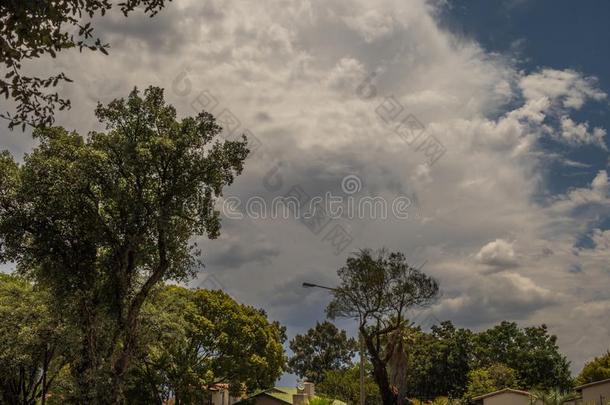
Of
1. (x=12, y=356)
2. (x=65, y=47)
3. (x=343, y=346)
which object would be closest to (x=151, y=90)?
(x=65, y=47)

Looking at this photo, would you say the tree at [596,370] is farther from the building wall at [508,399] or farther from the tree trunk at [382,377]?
the tree trunk at [382,377]

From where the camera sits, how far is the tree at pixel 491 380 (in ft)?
234

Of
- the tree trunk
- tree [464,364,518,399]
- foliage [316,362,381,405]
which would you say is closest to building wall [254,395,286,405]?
the tree trunk

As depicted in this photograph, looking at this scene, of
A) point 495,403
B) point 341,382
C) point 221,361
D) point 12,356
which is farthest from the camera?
point 341,382

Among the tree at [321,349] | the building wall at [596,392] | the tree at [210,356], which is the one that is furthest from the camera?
the tree at [321,349]

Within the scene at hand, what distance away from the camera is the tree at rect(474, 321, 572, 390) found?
79.2 meters

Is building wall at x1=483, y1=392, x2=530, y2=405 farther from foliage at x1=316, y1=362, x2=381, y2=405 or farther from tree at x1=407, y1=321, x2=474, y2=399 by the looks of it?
tree at x1=407, y1=321, x2=474, y2=399

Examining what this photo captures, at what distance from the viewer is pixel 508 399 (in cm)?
5581

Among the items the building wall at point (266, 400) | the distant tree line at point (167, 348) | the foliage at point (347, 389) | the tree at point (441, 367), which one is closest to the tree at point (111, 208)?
the distant tree line at point (167, 348)

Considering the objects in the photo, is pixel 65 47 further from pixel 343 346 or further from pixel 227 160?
pixel 343 346

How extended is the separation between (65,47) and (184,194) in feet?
57.1

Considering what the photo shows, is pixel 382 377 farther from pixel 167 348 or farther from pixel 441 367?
pixel 441 367

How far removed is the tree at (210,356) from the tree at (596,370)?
4964cm

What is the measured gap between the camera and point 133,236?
85.4ft
